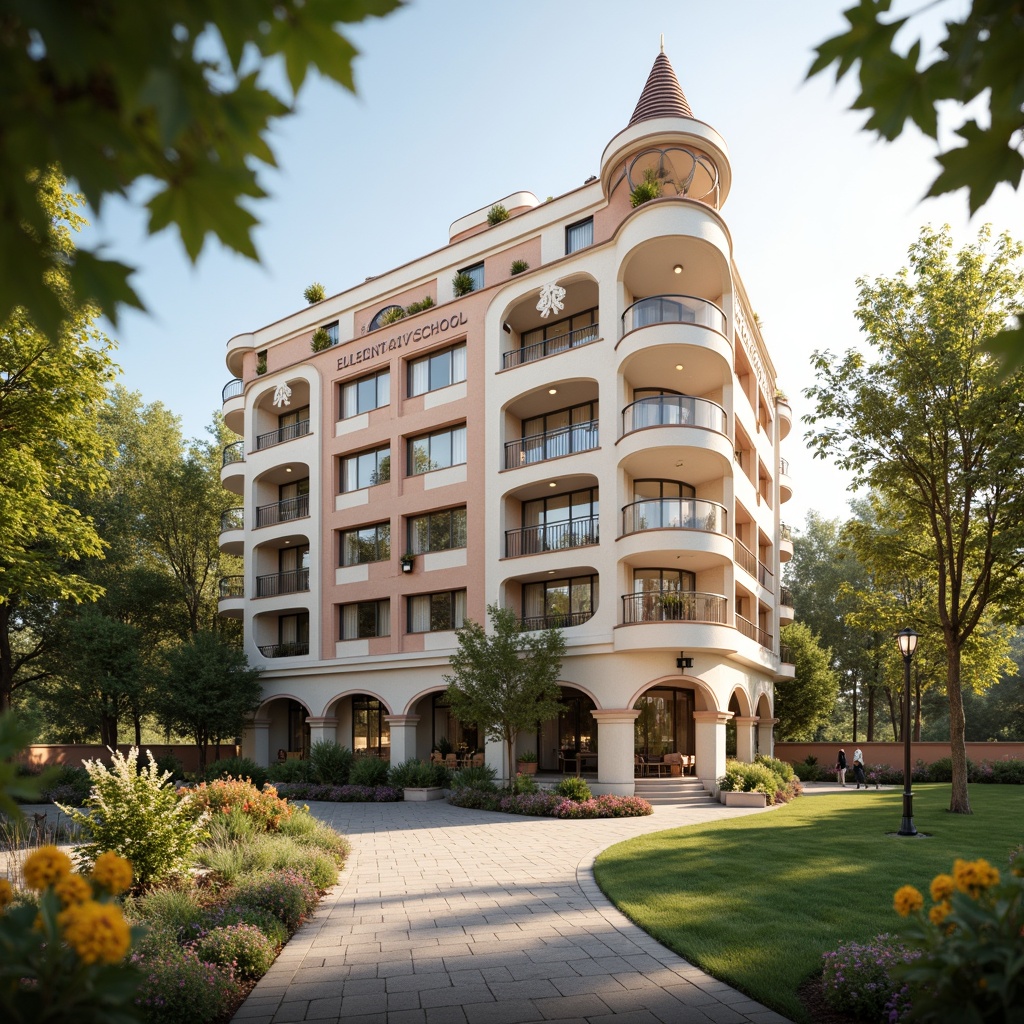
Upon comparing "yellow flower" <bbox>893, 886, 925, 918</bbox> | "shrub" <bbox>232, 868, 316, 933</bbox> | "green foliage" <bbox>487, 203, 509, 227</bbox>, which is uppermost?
"green foliage" <bbox>487, 203, 509, 227</bbox>

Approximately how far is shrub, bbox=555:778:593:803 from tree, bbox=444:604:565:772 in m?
2.15

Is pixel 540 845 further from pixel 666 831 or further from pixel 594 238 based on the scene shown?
pixel 594 238

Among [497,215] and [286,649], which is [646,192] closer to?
[497,215]

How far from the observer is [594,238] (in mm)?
28578

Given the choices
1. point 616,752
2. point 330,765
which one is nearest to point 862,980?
point 616,752

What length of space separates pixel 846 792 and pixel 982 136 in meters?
32.2

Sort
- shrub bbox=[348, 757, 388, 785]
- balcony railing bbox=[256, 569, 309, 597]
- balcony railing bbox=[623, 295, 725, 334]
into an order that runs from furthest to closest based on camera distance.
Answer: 1. balcony railing bbox=[256, 569, 309, 597]
2. shrub bbox=[348, 757, 388, 785]
3. balcony railing bbox=[623, 295, 725, 334]

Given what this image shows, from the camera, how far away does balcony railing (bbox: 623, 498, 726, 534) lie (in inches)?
1001

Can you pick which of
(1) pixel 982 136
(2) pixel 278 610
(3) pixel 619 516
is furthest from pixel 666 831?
(2) pixel 278 610

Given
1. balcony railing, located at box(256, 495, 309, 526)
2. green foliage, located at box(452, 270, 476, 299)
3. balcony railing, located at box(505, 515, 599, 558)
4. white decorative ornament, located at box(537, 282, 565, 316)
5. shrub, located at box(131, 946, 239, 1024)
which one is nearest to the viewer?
shrub, located at box(131, 946, 239, 1024)

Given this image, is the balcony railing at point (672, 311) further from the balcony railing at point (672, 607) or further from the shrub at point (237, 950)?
the shrub at point (237, 950)

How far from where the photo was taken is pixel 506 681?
967 inches

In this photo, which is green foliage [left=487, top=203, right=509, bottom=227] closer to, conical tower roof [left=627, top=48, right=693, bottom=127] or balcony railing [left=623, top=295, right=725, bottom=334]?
conical tower roof [left=627, top=48, right=693, bottom=127]

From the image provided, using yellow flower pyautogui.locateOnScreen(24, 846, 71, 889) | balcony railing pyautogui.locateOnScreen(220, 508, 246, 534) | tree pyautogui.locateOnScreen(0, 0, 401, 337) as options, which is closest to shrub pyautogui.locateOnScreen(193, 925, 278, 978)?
yellow flower pyautogui.locateOnScreen(24, 846, 71, 889)
